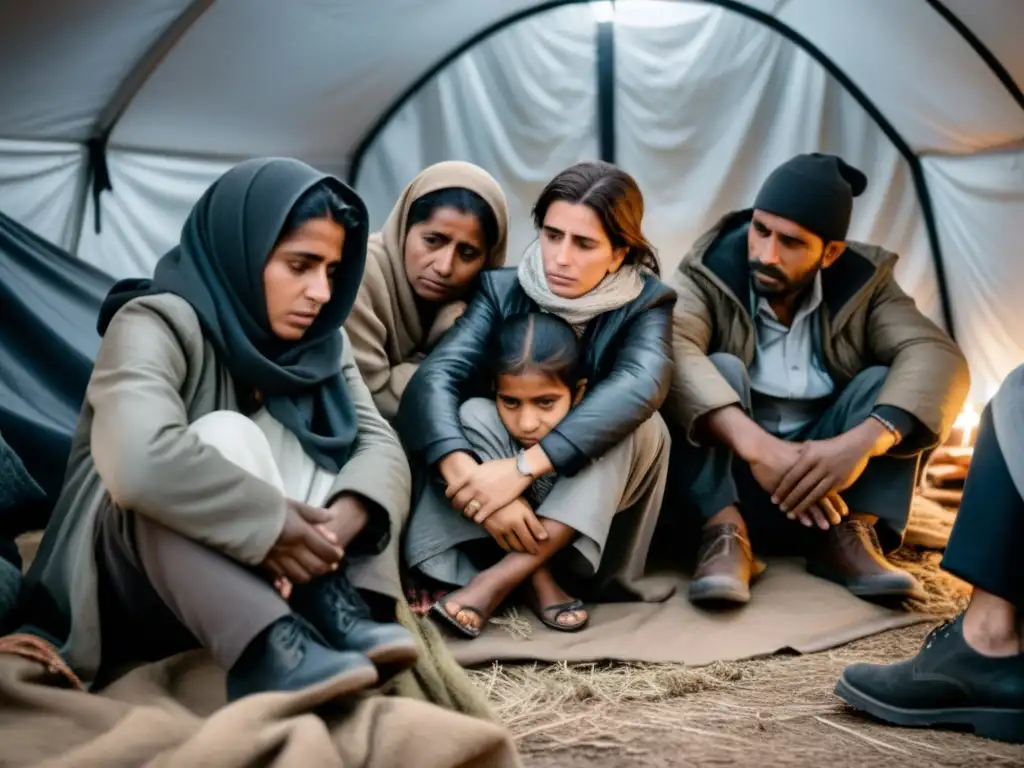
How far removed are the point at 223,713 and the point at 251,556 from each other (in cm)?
27

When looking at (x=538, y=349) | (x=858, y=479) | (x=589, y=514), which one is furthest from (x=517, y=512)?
(x=858, y=479)

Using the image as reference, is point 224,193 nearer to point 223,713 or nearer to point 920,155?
point 223,713

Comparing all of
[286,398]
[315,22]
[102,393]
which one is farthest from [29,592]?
[315,22]

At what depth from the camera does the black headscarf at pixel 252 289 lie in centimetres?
186

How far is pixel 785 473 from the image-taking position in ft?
8.00

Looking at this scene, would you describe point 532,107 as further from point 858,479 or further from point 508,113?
point 858,479

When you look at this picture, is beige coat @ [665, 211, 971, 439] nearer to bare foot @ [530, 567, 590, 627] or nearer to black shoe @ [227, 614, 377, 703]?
bare foot @ [530, 567, 590, 627]

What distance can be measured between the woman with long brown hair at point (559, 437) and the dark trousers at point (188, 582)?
0.65m

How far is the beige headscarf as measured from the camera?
2.56 meters

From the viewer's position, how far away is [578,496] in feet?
7.25

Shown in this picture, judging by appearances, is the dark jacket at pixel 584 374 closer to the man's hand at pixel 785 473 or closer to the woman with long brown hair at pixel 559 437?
the woman with long brown hair at pixel 559 437

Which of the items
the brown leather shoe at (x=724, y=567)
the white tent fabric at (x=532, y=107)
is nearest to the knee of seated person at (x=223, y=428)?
the brown leather shoe at (x=724, y=567)

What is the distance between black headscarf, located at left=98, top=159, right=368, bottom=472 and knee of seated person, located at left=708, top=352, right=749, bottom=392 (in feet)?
3.46

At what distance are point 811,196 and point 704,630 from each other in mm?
1130
